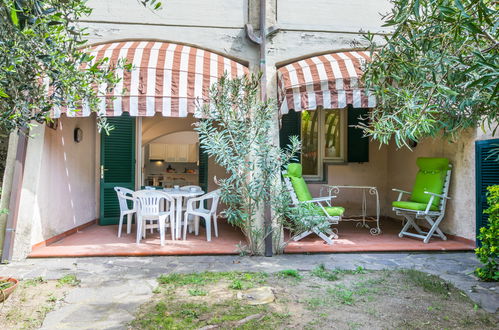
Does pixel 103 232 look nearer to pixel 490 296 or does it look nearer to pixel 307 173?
pixel 307 173

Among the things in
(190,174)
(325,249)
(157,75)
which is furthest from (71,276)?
(190,174)

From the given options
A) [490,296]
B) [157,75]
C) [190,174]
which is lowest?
[490,296]

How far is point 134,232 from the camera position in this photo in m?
8.02

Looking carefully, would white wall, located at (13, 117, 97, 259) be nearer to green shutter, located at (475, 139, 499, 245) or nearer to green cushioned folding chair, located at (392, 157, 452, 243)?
green cushioned folding chair, located at (392, 157, 452, 243)

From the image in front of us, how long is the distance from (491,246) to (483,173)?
1.86 meters

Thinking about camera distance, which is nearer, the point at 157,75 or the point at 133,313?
the point at 133,313

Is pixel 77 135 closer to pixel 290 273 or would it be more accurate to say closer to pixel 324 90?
pixel 324 90

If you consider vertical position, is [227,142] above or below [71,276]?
above

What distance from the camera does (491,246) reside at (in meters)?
4.82

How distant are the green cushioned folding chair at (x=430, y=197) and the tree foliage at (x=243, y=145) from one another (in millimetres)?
2741

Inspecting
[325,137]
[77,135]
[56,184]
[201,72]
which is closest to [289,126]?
[325,137]

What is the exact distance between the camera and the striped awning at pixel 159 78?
5.80m

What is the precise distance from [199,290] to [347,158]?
21.5 feet

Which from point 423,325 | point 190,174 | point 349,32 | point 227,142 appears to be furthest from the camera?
point 190,174
